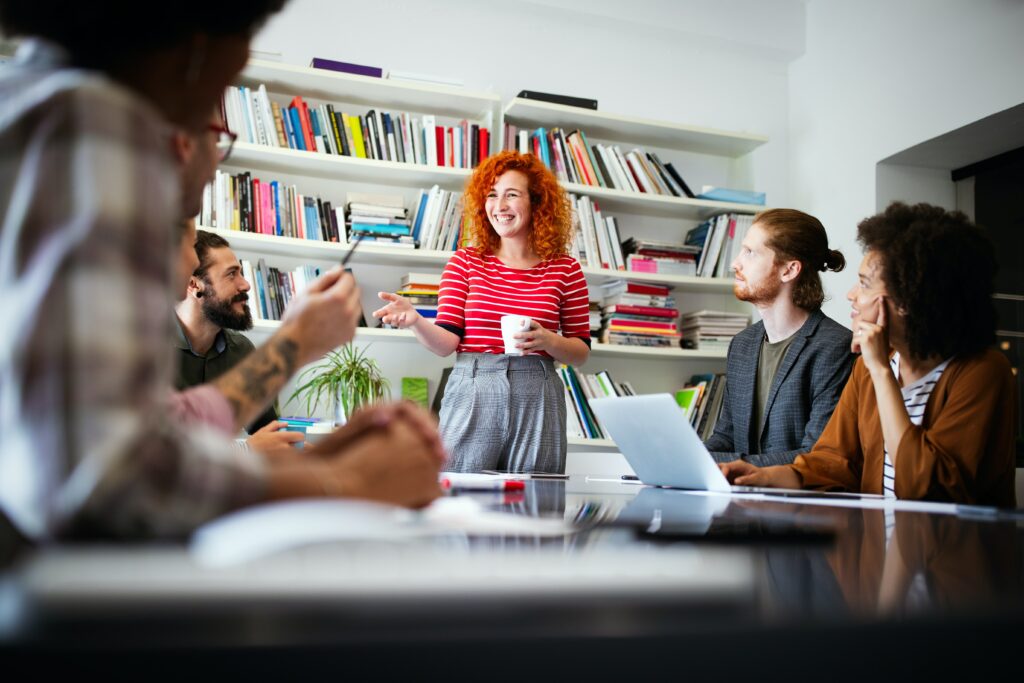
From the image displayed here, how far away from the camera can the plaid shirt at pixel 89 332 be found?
1.39ft

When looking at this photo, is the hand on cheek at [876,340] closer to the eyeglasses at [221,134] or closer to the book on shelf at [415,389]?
the eyeglasses at [221,134]

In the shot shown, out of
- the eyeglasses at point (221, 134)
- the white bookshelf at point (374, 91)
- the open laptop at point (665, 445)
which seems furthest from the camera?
the white bookshelf at point (374, 91)

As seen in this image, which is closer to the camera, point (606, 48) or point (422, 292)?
point (422, 292)

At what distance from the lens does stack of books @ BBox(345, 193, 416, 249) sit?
3611mm

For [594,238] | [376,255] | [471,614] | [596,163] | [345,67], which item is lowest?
[471,614]

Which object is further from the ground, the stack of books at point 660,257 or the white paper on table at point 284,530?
the stack of books at point 660,257

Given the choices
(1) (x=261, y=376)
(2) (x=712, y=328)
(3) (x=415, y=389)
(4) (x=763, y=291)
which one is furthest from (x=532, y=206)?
(1) (x=261, y=376)

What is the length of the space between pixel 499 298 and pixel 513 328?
348 millimetres

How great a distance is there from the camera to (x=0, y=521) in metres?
0.73

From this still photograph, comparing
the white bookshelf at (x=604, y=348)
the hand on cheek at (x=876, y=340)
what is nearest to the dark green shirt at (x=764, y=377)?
the hand on cheek at (x=876, y=340)

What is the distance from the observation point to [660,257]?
407 cm

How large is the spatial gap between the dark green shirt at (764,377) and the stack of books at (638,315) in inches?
54.6

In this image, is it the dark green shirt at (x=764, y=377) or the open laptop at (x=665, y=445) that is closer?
the open laptop at (x=665, y=445)

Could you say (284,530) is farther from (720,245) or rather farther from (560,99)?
(720,245)
